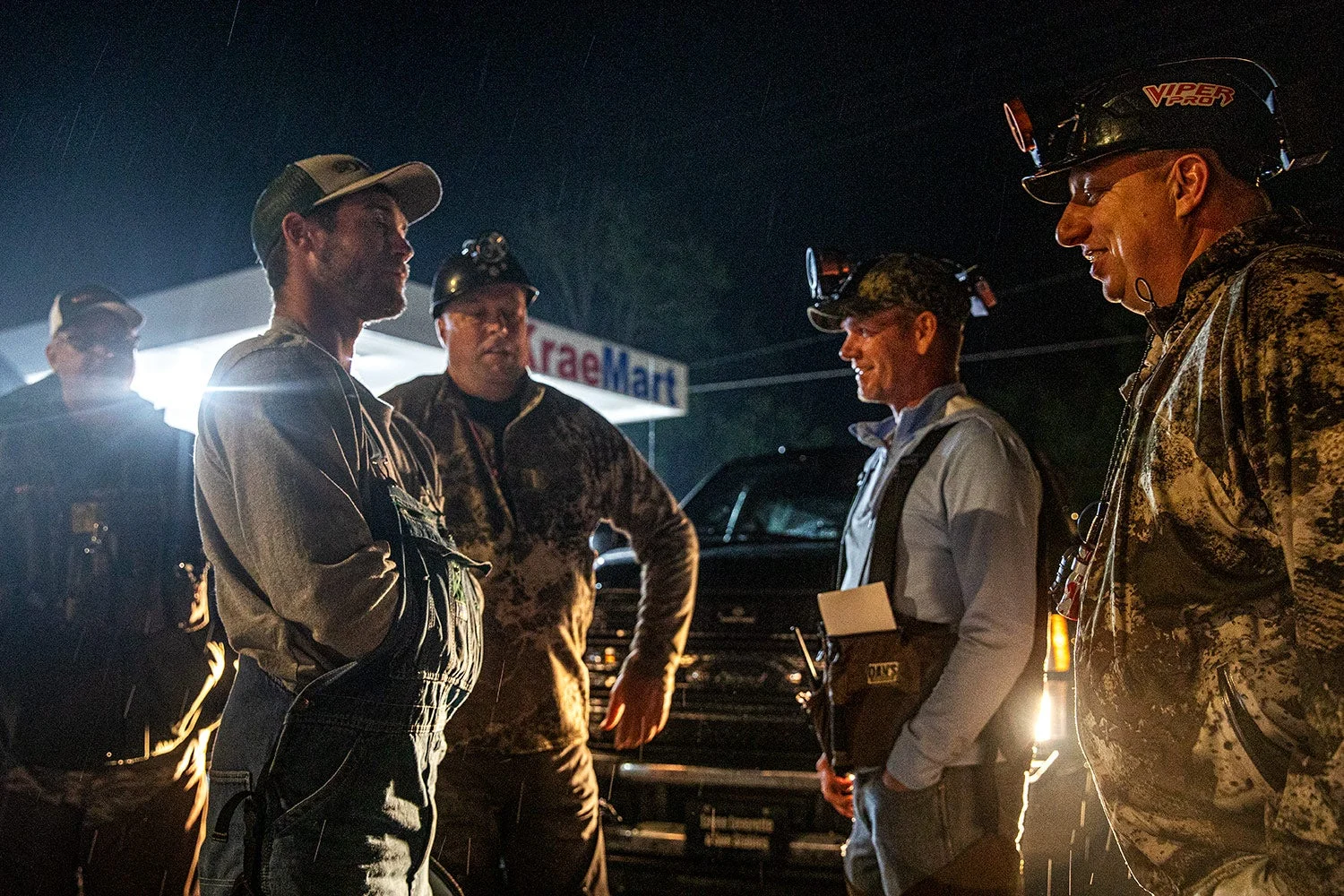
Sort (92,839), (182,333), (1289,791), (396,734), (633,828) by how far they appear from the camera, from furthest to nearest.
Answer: (182,333), (633,828), (92,839), (396,734), (1289,791)

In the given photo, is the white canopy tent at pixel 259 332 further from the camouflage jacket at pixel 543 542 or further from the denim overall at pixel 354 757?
the denim overall at pixel 354 757

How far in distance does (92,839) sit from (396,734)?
1.90m

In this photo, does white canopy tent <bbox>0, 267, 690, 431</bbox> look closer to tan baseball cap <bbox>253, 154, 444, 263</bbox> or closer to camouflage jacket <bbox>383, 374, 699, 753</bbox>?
camouflage jacket <bbox>383, 374, 699, 753</bbox>

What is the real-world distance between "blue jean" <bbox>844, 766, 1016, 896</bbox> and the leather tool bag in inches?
4.5

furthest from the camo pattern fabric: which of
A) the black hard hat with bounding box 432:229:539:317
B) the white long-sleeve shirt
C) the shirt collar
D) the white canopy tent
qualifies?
the white canopy tent

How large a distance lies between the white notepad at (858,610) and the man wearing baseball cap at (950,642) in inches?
2.1

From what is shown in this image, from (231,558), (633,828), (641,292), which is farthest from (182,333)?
(641,292)

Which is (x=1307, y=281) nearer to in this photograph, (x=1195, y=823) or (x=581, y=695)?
(x=1195, y=823)

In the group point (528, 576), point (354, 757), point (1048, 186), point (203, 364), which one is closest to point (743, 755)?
point (528, 576)

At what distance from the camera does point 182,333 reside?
1078 cm

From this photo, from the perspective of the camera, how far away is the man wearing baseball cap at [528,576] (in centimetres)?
350

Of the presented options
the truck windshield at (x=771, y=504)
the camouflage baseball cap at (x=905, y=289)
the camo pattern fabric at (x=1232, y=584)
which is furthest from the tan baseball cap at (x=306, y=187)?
the truck windshield at (x=771, y=504)

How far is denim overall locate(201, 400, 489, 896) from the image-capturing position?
80.7 inches

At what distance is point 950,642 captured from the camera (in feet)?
10.0
